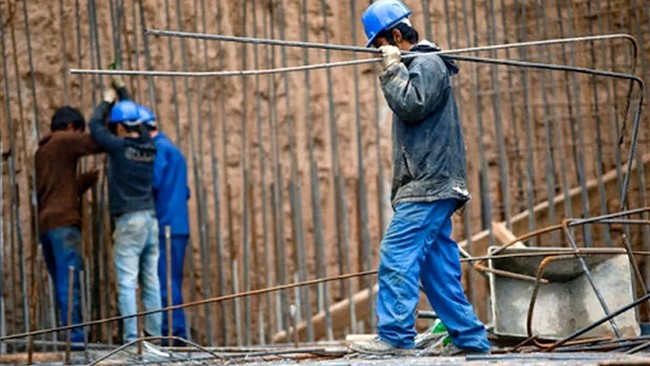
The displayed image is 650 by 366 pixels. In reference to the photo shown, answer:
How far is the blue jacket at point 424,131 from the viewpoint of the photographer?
1004 centimetres

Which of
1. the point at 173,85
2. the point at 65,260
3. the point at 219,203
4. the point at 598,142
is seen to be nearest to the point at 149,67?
the point at 173,85

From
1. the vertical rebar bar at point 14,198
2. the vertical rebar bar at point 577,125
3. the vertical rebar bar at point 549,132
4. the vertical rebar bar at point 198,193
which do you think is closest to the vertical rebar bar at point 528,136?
the vertical rebar bar at point 549,132

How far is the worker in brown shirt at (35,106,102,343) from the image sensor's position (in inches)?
535

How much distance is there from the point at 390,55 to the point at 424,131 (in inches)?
19.2

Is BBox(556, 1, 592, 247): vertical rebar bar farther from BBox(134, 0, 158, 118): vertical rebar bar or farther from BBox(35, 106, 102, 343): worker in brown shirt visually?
BBox(35, 106, 102, 343): worker in brown shirt

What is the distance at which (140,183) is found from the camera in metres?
13.6

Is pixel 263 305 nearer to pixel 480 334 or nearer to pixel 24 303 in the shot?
pixel 24 303

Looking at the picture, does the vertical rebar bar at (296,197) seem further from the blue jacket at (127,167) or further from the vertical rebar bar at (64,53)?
the vertical rebar bar at (64,53)

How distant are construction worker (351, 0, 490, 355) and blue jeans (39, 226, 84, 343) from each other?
3.74m

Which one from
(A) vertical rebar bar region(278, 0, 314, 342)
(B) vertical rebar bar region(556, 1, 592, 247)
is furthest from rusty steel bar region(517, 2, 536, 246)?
(A) vertical rebar bar region(278, 0, 314, 342)

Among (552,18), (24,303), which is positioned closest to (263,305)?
(24,303)

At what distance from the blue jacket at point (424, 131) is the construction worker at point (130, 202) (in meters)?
3.53

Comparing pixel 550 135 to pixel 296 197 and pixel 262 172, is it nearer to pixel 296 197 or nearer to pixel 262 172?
pixel 296 197

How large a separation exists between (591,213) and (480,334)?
3.32m
